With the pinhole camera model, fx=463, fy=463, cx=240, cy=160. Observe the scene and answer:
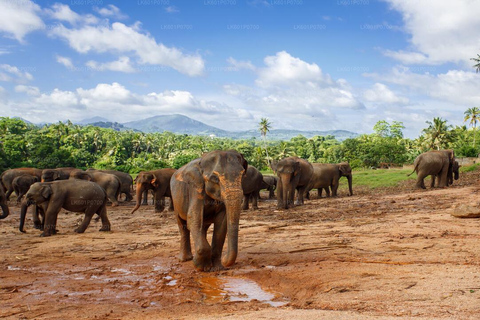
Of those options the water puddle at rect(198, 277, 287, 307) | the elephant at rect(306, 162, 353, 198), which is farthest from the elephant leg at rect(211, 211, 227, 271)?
the elephant at rect(306, 162, 353, 198)

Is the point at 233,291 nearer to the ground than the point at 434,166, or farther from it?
nearer to the ground

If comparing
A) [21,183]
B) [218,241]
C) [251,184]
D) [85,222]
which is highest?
[21,183]

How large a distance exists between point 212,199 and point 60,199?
7.75 meters

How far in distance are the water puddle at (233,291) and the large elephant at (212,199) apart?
0.37 m

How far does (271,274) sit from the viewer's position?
8586 mm

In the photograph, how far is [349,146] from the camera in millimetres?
81875

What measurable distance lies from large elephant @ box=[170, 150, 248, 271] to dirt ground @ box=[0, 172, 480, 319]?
52cm

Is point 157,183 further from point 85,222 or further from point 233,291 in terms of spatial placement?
point 233,291

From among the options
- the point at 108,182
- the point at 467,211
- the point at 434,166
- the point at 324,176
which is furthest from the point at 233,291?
the point at 434,166

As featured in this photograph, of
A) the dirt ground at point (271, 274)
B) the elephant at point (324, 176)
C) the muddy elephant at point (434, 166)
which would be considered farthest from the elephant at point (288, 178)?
the muddy elephant at point (434, 166)

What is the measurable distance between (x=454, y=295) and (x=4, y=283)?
7553mm

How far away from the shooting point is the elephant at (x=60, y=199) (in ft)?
47.3

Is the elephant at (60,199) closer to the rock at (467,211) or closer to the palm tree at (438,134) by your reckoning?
the rock at (467,211)

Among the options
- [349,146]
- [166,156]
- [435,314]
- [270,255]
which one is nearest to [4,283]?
[270,255]
